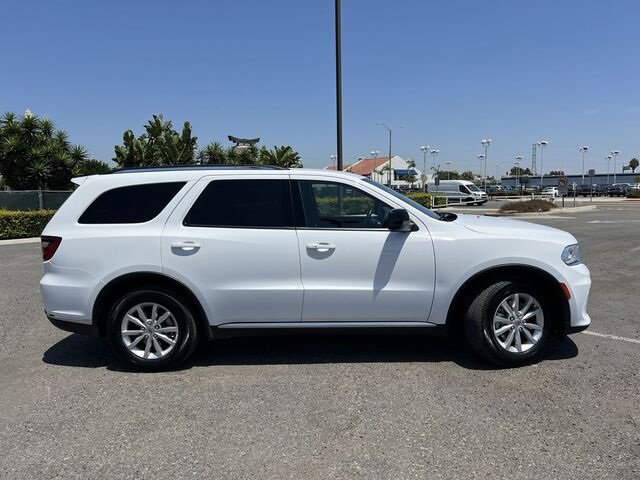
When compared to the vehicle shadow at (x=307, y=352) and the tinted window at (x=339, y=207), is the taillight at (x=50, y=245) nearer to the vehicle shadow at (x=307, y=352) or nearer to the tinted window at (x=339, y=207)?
the vehicle shadow at (x=307, y=352)

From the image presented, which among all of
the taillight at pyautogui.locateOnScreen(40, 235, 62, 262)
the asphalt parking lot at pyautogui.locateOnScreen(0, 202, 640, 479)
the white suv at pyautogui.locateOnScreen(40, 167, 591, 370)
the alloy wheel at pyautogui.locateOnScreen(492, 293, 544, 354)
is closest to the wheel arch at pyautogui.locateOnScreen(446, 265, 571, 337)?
the white suv at pyautogui.locateOnScreen(40, 167, 591, 370)

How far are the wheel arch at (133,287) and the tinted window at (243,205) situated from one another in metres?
0.55

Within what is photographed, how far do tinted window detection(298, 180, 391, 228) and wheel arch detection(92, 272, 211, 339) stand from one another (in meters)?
1.22

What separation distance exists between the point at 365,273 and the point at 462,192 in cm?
4383

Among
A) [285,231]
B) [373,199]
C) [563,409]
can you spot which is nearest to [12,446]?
[285,231]

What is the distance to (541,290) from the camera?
434 cm

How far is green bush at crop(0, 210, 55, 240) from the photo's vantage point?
54.3ft

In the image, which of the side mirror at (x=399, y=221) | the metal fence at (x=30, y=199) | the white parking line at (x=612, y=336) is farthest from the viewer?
the metal fence at (x=30, y=199)

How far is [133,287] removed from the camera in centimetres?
435

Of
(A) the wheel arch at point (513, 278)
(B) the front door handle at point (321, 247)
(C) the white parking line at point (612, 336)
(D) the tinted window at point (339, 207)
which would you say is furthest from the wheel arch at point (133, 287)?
(C) the white parking line at point (612, 336)

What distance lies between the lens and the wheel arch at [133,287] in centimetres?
426

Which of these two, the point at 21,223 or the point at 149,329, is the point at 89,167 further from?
the point at 149,329

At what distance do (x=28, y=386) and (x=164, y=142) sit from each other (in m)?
27.0

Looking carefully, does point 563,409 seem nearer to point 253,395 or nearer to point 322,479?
point 322,479
